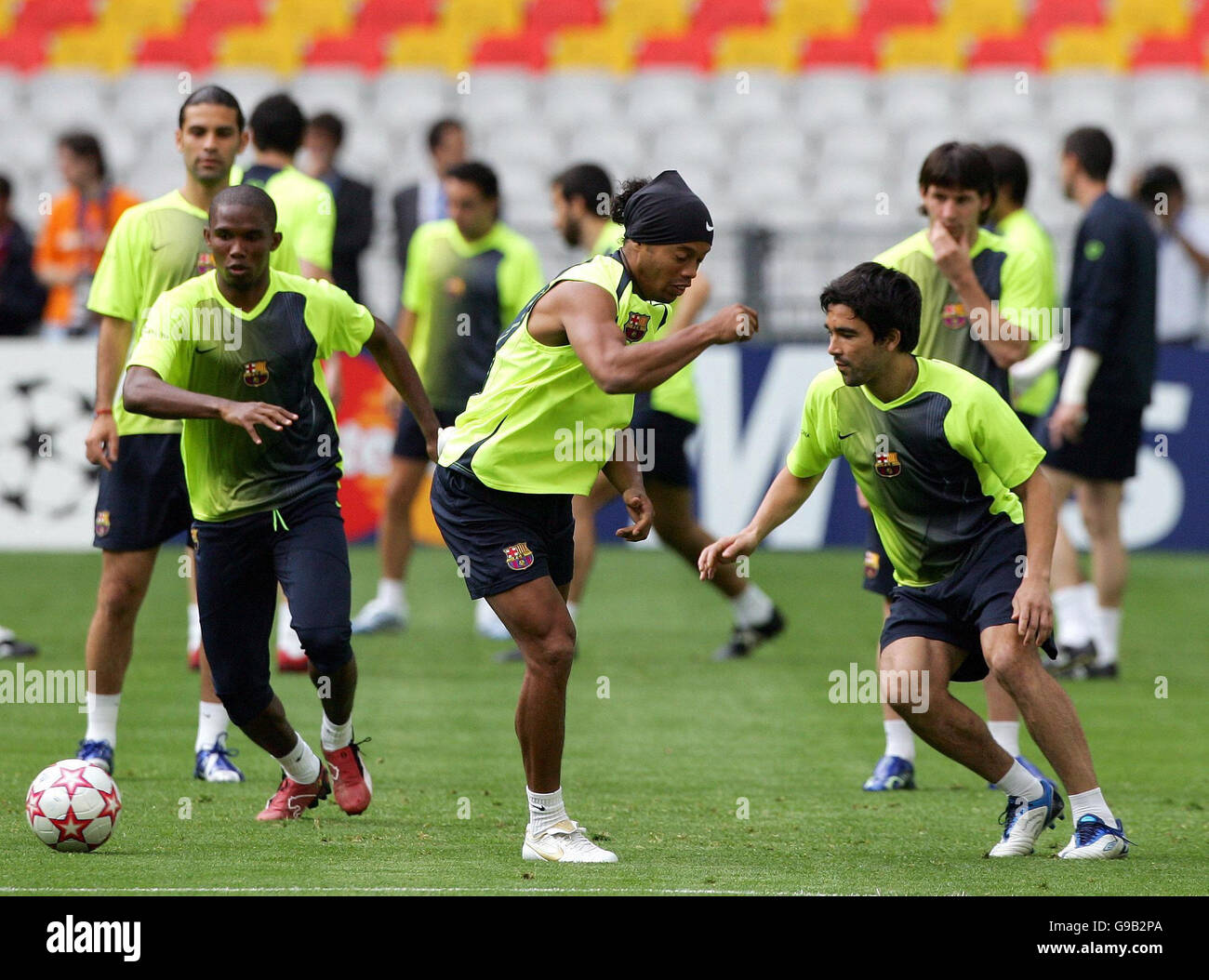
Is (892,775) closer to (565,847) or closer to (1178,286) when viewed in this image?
(565,847)

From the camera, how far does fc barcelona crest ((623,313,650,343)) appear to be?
5742mm

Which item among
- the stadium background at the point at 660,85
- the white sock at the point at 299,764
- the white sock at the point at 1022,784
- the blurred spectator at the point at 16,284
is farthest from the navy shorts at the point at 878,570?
the stadium background at the point at 660,85

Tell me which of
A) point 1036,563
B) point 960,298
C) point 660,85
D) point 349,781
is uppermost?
point 660,85

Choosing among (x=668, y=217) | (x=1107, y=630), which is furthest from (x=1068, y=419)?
(x=668, y=217)

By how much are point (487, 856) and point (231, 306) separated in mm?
1995

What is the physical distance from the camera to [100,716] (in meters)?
7.17

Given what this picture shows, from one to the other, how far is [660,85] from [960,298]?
1355 cm

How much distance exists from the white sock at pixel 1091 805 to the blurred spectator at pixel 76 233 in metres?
8.92

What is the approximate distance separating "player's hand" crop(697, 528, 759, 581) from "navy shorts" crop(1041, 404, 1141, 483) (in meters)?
4.80

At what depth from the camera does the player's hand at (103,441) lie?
271 inches

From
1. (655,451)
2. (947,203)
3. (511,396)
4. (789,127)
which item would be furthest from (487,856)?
(789,127)

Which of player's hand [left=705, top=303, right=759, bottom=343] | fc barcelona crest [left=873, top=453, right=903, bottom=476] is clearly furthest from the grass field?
player's hand [left=705, top=303, right=759, bottom=343]

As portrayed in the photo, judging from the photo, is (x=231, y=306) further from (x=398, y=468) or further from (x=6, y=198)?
(x=6, y=198)

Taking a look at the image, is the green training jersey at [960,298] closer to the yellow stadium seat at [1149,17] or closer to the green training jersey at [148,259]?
the green training jersey at [148,259]
